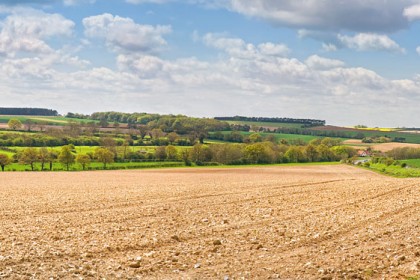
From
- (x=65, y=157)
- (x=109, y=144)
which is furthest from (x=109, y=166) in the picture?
(x=109, y=144)

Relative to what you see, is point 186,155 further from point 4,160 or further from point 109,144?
point 4,160

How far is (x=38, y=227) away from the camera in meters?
21.0

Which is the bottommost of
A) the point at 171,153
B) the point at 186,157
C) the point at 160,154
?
the point at 186,157

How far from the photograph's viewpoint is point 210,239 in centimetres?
1914

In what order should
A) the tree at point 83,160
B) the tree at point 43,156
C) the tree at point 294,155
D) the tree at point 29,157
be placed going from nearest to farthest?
the tree at point 29,157
the tree at point 43,156
the tree at point 83,160
the tree at point 294,155

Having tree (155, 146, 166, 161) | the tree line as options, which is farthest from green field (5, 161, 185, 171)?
tree (155, 146, 166, 161)

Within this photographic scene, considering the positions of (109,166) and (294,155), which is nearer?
(109,166)

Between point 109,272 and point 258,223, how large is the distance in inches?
365

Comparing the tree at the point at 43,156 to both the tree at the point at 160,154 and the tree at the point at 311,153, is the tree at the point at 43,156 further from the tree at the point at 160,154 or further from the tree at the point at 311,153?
the tree at the point at 311,153

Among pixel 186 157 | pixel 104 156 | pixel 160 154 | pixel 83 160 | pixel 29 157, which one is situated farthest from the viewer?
pixel 160 154

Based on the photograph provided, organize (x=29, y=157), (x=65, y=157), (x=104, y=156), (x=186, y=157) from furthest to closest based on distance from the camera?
1. (x=186, y=157)
2. (x=104, y=156)
3. (x=65, y=157)
4. (x=29, y=157)

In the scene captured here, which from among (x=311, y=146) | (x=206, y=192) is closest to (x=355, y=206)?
(x=206, y=192)

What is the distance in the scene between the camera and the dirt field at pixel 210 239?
15102 mm

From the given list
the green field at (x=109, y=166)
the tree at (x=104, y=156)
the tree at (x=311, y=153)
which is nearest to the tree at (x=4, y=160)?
the green field at (x=109, y=166)
